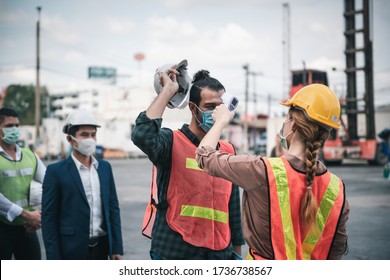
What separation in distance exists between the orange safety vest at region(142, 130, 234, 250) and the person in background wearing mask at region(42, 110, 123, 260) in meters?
0.85

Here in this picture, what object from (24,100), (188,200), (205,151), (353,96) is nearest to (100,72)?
(24,100)

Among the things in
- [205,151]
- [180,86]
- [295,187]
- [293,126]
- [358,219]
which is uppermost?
[180,86]

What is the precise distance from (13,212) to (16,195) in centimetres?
25

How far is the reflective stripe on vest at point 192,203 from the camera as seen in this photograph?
8.95ft

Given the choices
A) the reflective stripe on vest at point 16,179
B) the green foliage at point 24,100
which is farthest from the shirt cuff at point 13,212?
the green foliage at point 24,100

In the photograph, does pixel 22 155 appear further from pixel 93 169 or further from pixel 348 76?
pixel 348 76

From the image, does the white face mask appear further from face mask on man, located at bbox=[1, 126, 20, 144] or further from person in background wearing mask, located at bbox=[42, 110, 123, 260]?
face mask on man, located at bbox=[1, 126, 20, 144]

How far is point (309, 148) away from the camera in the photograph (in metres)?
2.16

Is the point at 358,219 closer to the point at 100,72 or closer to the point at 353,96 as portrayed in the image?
the point at 353,96

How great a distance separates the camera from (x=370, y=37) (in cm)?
2097

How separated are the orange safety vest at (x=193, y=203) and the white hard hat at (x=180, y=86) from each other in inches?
6.7

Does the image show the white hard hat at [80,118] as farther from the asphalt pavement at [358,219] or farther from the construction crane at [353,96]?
the construction crane at [353,96]
